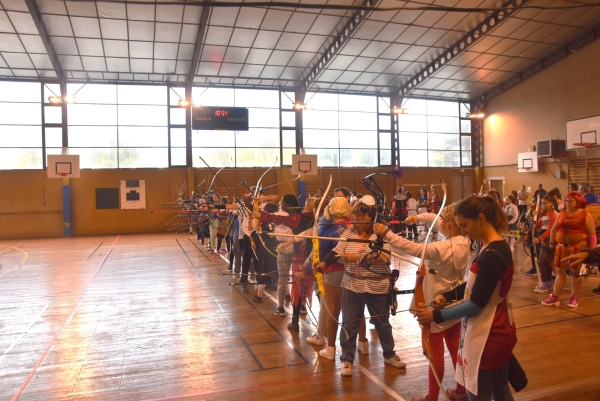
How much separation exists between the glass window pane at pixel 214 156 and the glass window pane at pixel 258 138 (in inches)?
20.7

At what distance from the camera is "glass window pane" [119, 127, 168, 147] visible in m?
17.1

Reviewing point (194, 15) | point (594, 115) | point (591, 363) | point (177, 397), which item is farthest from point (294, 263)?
point (594, 115)

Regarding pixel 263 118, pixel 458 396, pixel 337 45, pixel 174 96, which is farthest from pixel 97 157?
pixel 458 396

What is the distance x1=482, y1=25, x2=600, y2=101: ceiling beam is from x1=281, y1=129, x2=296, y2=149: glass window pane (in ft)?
30.3

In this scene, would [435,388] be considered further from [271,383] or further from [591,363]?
[591,363]

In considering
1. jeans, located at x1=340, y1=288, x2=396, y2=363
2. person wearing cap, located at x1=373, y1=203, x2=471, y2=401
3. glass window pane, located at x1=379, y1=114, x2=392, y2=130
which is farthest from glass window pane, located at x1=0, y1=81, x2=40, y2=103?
person wearing cap, located at x1=373, y1=203, x2=471, y2=401

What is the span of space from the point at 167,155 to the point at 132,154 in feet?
4.20

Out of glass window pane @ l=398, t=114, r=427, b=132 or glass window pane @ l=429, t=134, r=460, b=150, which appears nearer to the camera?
glass window pane @ l=398, t=114, r=427, b=132

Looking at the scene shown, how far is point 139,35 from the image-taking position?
13.8 m

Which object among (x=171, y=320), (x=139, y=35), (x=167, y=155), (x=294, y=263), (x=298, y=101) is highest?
(x=139, y=35)

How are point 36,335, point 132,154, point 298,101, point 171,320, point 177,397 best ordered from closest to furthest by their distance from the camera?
point 177,397, point 36,335, point 171,320, point 132,154, point 298,101

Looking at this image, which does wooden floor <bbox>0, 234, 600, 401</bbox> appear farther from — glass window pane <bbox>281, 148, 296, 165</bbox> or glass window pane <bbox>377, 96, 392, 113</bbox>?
glass window pane <bbox>377, 96, 392, 113</bbox>

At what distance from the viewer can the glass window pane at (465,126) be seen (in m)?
21.4

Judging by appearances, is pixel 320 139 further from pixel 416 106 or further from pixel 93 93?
pixel 93 93
